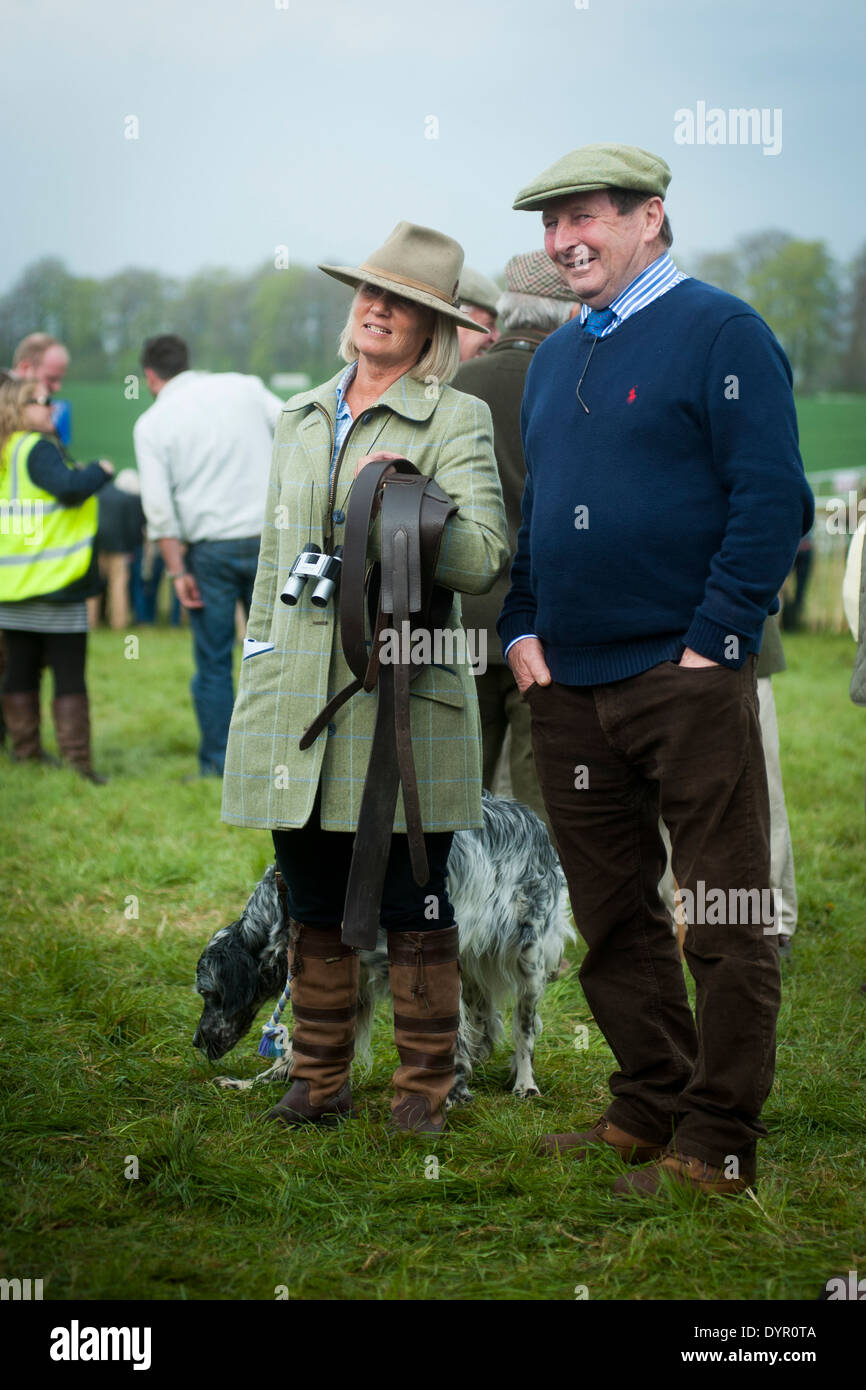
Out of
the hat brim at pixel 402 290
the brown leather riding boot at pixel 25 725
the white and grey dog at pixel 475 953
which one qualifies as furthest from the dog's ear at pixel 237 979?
the brown leather riding boot at pixel 25 725

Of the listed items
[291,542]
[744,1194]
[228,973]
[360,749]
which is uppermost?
[291,542]

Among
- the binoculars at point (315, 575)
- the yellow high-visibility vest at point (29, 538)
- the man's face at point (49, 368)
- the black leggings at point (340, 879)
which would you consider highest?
the man's face at point (49, 368)

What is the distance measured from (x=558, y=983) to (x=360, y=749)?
192 centimetres

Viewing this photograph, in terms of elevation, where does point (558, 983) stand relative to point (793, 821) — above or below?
below

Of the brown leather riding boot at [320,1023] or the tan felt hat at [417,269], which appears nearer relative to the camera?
the tan felt hat at [417,269]

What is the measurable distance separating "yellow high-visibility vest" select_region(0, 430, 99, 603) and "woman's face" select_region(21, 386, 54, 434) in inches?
2.4

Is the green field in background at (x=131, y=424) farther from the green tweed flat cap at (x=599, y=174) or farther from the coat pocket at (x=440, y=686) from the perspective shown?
the green tweed flat cap at (x=599, y=174)

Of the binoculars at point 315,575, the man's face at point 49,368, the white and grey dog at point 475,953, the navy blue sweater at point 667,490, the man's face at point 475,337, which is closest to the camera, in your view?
the navy blue sweater at point 667,490

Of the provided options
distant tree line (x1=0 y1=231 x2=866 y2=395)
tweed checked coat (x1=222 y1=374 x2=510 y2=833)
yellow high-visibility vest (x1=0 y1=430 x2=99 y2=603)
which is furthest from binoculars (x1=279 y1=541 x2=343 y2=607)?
distant tree line (x1=0 y1=231 x2=866 y2=395)

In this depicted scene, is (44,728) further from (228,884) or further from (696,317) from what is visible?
(696,317)

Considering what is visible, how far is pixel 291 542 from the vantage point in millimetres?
3359

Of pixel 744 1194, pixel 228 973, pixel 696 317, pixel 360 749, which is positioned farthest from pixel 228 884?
pixel 696 317

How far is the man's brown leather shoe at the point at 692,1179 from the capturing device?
9.71 ft

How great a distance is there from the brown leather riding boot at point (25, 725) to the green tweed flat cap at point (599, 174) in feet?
20.1
